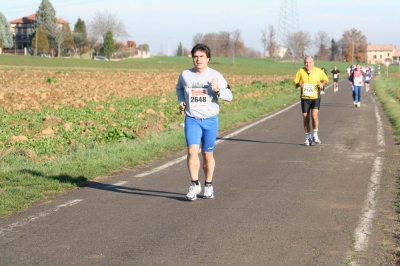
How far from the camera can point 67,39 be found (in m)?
138

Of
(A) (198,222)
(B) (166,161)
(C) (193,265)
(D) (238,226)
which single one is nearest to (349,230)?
(D) (238,226)

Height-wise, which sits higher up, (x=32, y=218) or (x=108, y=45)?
(x=108, y=45)

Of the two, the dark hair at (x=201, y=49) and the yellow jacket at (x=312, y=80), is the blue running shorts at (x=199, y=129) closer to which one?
the dark hair at (x=201, y=49)

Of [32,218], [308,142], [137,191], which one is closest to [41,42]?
[308,142]

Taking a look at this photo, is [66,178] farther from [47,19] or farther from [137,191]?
[47,19]

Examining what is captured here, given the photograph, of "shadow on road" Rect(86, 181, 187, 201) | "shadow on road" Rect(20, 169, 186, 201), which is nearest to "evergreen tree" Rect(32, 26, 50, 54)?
"shadow on road" Rect(20, 169, 186, 201)

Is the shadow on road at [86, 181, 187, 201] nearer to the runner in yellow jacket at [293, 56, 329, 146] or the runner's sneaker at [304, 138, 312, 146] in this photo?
the runner's sneaker at [304, 138, 312, 146]

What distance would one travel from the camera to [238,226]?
6.96 metres

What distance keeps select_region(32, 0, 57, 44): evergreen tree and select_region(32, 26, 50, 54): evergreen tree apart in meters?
1.86

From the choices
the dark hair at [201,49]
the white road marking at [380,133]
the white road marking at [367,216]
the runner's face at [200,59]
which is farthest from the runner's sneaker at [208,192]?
the white road marking at [380,133]

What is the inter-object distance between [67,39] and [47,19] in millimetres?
5505

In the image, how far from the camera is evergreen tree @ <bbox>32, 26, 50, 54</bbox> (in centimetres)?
12950

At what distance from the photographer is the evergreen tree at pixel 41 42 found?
425ft

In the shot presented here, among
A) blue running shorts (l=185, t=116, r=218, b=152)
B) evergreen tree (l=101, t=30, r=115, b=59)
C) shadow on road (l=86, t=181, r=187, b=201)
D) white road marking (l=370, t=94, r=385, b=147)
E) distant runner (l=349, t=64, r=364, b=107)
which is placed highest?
evergreen tree (l=101, t=30, r=115, b=59)
